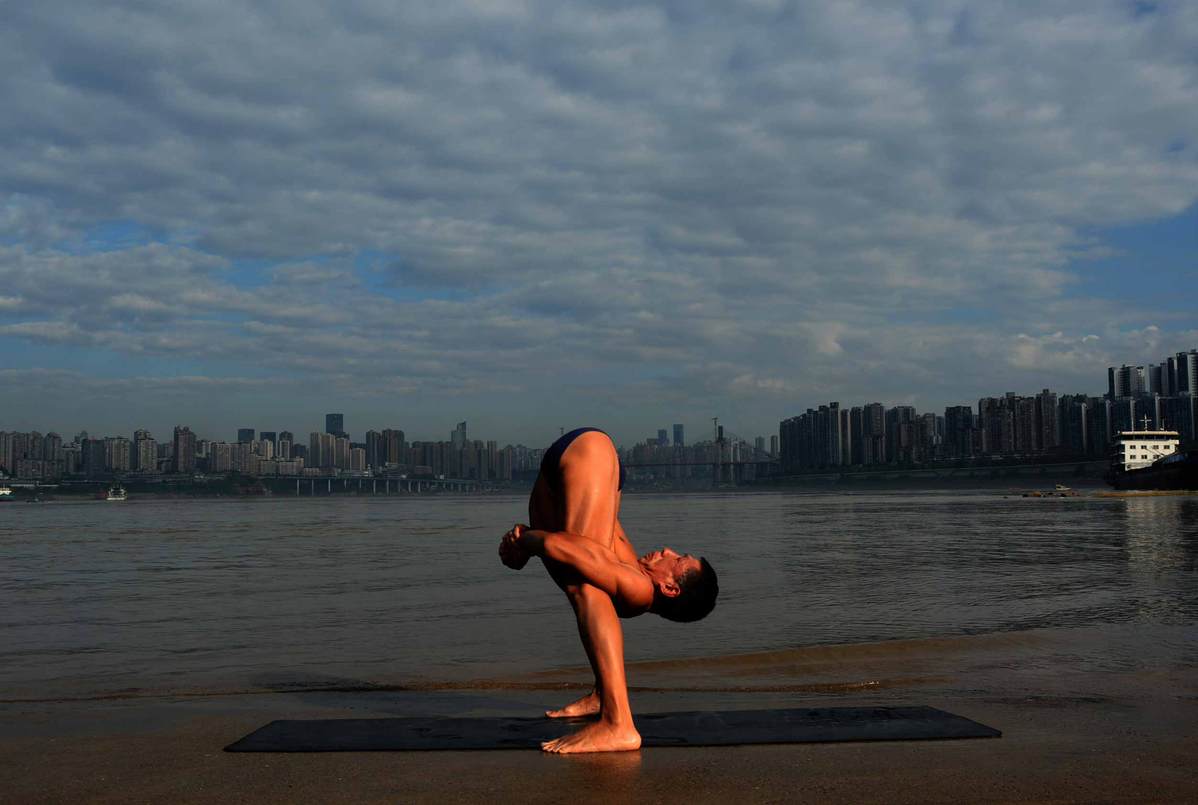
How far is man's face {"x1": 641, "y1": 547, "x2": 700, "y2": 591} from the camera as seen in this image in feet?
16.8

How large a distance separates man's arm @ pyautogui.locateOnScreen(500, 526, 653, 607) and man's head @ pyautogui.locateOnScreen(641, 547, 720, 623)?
128 mm

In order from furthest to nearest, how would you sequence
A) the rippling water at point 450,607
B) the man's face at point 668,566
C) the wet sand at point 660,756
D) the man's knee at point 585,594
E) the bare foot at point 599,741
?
the rippling water at point 450,607
the man's face at point 668,566
the man's knee at point 585,594
the bare foot at point 599,741
the wet sand at point 660,756

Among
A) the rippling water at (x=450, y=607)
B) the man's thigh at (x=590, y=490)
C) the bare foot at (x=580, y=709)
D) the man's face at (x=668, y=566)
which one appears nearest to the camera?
the man's thigh at (x=590, y=490)

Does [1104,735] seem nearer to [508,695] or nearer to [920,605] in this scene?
[508,695]

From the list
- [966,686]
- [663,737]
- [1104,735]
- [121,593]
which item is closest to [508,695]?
[663,737]

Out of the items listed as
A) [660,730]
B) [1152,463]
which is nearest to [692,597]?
[660,730]

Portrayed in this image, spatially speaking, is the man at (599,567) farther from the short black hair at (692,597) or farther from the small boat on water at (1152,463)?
the small boat on water at (1152,463)

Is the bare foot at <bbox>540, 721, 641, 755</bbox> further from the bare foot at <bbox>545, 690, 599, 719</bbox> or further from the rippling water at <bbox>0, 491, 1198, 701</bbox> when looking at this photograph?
the rippling water at <bbox>0, 491, 1198, 701</bbox>

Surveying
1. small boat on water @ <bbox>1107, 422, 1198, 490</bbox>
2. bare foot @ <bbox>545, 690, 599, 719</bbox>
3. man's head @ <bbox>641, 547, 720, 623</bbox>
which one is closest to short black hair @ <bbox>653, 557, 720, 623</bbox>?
man's head @ <bbox>641, 547, 720, 623</bbox>

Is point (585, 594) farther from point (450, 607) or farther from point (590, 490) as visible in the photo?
point (450, 607)

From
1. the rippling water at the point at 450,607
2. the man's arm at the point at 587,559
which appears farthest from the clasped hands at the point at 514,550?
the rippling water at the point at 450,607

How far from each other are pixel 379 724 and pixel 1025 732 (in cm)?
334

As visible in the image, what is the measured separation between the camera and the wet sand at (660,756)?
3727 millimetres

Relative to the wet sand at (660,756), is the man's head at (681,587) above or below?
above
